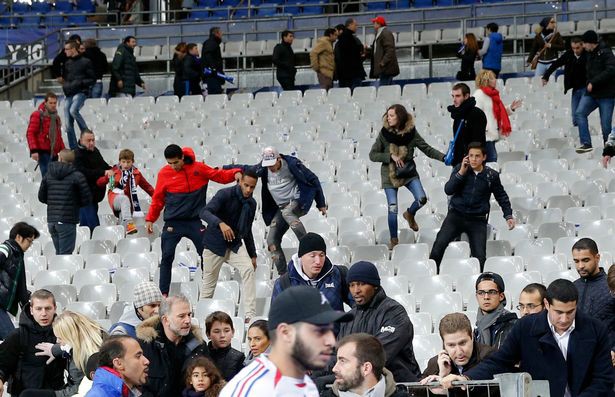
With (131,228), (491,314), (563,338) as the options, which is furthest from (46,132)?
(563,338)

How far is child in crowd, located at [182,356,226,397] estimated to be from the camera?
27.1 ft

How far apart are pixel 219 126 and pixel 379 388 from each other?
43.3ft

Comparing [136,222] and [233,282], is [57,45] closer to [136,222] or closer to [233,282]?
[136,222]

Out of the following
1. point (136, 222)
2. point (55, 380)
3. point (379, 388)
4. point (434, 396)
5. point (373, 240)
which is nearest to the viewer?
point (379, 388)

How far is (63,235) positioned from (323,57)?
7846mm

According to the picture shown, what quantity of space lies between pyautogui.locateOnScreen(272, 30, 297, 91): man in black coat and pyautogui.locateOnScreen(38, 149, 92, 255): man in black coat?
24.7ft

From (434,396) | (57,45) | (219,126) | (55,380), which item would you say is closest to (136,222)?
(219,126)

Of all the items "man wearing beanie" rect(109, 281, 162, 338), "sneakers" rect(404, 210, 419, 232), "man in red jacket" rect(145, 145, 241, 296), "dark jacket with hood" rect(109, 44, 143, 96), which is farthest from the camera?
"dark jacket with hood" rect(109, 44, 143, 96)

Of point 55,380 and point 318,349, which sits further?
point 55,380

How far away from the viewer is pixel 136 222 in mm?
15430

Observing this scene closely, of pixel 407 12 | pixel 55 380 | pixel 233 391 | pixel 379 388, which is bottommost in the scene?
pixel 55 380

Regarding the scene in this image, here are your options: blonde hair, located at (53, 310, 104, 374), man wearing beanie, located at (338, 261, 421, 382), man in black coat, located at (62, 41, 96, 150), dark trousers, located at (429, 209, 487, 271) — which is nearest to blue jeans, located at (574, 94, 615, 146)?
dark trousers, located at (429, 209, 487, 271)

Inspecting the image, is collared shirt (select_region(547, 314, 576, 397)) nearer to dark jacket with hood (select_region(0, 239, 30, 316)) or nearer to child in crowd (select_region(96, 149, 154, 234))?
dark jacket with hood (select_region(0, 239, 30, 316))

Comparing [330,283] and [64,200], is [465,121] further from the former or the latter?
[330,283]
